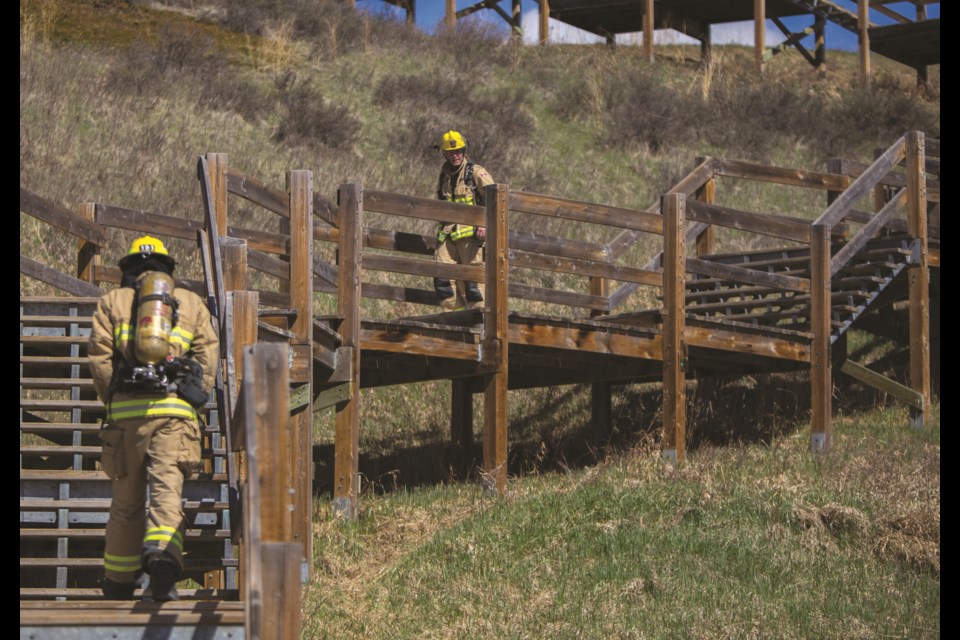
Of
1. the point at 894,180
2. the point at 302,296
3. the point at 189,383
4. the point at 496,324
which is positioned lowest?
the point at 189,383

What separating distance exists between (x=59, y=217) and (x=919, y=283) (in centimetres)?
894

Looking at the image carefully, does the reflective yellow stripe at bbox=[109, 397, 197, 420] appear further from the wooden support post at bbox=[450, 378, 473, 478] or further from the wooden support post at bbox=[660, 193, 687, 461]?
the wooden support post at bbox=[450, 378, 473, 478]

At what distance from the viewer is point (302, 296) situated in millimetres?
9812

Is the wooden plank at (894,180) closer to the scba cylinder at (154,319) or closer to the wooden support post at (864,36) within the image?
the scba cylinder at (154,319)

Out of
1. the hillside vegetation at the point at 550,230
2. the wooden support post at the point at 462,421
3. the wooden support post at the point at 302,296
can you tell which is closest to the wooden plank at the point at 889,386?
the hillside vegetation at the point at 550,230

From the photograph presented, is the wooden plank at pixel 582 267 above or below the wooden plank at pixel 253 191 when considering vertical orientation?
below

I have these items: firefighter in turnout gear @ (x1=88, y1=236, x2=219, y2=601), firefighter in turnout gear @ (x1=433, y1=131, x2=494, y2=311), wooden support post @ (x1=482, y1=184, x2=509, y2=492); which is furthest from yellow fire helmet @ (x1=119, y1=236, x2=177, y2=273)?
firefighter in turnout gear @ (x1=433, y1=131, x2=494, y2=311)

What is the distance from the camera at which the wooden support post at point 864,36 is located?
2728 centimetres

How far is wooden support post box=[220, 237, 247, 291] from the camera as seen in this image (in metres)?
8.39

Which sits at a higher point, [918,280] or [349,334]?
[918,280]

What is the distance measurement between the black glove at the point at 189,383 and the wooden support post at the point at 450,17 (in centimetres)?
2121

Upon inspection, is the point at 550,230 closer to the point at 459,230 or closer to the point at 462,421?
the point at 462,421

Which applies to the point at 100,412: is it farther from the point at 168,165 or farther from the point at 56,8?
the point at 56,8

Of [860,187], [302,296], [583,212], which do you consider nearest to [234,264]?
[302,296]
